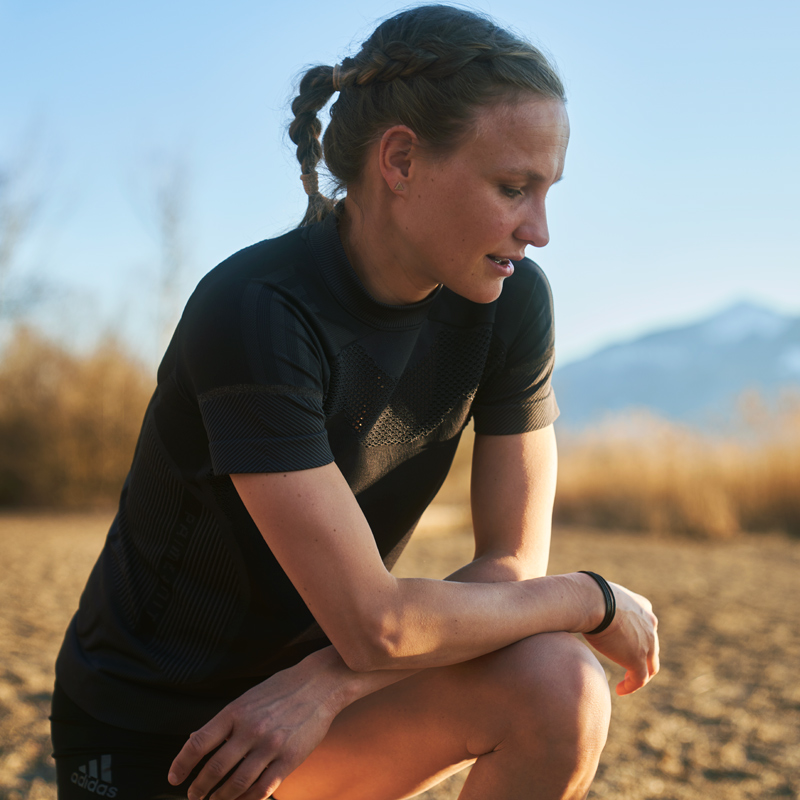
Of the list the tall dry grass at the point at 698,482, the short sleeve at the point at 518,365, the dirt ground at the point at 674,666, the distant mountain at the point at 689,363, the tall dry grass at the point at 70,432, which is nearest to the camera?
the short sleeve at the point at 518,365

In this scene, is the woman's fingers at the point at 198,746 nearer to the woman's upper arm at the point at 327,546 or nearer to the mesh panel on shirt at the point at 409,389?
the woman's upper arm at the point at 327,546

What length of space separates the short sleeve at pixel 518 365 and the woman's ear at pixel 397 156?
11.9 inches

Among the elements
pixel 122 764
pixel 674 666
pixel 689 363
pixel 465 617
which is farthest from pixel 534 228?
pixel 689 363

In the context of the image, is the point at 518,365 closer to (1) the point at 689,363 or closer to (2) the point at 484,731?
(2) the point at 484,731

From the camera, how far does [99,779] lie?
1.27 metres

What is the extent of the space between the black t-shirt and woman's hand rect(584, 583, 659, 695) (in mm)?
337

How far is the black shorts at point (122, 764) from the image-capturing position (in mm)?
1265

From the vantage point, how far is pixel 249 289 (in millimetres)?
1110

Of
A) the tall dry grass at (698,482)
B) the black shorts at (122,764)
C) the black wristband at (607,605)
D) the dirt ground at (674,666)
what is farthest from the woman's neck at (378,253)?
the tall dry grass at (698,482)

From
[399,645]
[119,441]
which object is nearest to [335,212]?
[399,645]

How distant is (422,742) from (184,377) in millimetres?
658

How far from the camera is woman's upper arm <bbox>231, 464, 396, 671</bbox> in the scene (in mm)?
1053

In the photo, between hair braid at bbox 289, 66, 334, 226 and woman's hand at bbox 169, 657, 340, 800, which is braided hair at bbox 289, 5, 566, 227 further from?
woman's hand at bbox 169, 657, 340, 800

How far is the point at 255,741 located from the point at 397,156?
2.72 feet
